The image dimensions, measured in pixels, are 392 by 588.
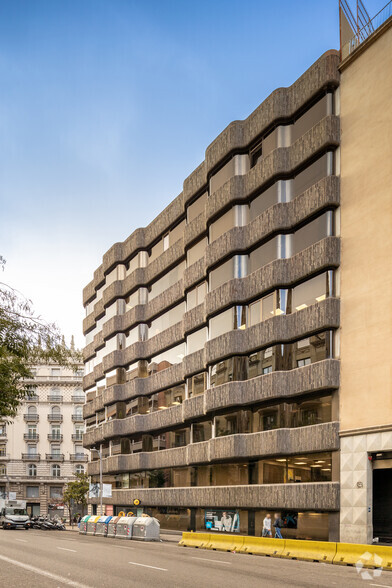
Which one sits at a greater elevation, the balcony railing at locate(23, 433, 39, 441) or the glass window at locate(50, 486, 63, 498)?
the balcony railing at locate(23, 433, 39, 441)

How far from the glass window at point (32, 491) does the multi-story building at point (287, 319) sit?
55429 millimetres

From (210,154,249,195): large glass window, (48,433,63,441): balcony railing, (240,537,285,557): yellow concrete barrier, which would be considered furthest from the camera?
(48,433,63,441): balcony railing

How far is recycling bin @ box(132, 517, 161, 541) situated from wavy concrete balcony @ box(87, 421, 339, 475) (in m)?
4.94

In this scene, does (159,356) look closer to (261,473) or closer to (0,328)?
(261,473)

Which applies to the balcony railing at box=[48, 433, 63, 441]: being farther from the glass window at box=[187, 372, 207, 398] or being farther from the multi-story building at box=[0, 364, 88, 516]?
the glass window at box=[187, 372, 207, 398]

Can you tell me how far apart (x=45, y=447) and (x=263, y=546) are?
3277 inches

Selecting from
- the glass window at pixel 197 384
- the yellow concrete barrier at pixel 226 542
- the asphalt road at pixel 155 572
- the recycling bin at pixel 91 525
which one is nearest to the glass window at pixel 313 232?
the glass window at pixel 197 384

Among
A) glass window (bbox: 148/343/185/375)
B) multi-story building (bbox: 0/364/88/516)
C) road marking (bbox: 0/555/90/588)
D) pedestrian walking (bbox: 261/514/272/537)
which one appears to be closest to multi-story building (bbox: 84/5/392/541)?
glass window (bbox: 148/343/185/375)

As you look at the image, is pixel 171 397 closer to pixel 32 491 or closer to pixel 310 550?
pixel 310 550

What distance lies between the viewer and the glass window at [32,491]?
345 ft

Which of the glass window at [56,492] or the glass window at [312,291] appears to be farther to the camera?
the glass window at [56,492]

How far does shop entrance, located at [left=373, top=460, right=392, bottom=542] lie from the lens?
108 ft

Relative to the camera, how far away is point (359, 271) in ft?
112

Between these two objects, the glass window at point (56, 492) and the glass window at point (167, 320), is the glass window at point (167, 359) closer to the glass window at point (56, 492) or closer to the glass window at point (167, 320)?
the glass window at point (167, 320)
